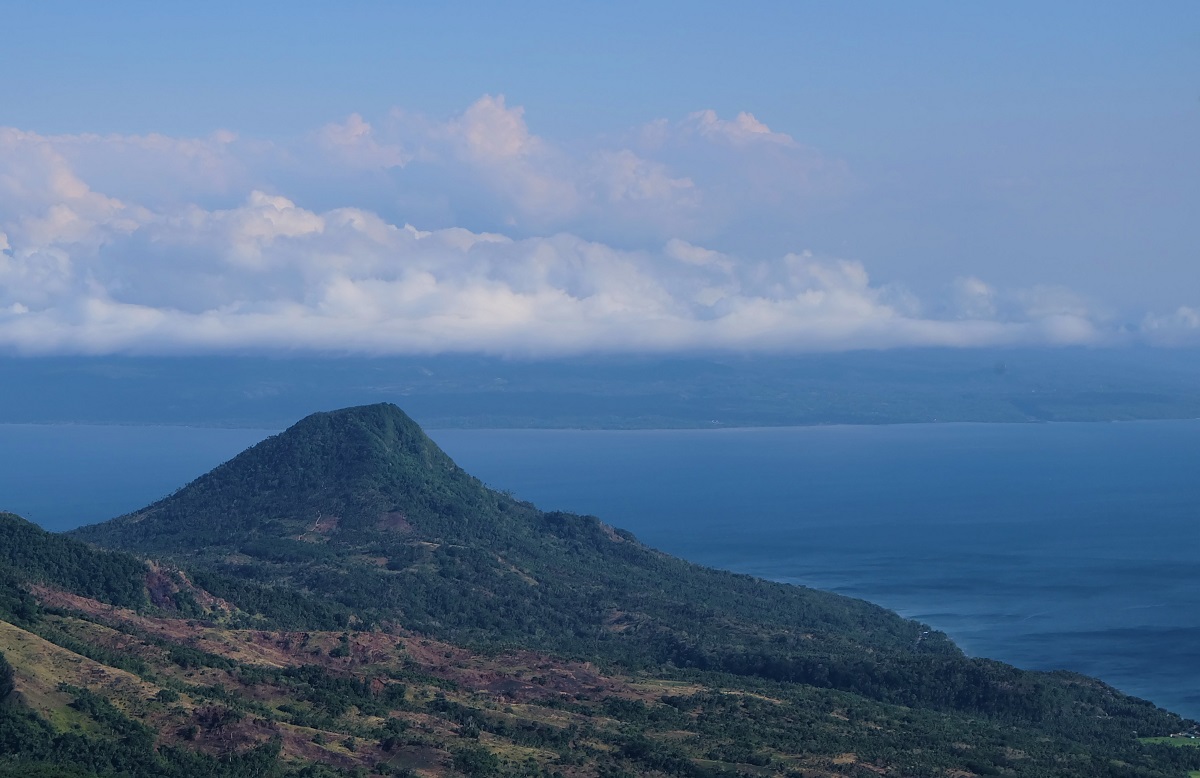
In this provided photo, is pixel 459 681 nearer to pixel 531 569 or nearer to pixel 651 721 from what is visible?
pixel 651 721

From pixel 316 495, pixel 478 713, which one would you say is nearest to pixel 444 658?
pixel 478 713

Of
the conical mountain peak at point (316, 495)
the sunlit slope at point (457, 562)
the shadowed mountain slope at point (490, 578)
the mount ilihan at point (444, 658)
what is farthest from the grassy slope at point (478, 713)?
the conical mountain peak at point (316, 495)

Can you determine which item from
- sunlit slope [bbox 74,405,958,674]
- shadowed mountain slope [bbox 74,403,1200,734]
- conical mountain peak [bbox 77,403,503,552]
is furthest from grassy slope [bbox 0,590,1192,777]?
conical mountain peak [bbox 77,403,503,552]

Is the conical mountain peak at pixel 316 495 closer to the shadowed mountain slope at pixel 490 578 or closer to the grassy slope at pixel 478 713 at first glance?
the shadowed mountain slope at pixel 490 578

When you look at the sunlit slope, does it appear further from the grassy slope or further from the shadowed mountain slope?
the grassy slope

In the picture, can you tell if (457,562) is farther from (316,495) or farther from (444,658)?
(444,658)

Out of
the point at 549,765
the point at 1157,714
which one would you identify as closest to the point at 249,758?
the point at 549,765

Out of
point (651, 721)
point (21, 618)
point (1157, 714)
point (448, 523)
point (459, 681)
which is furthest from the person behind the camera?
point (448, 523)

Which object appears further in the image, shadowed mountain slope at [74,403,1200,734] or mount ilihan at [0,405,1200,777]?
shadowed mountain slope at [74,403,1200,734]
